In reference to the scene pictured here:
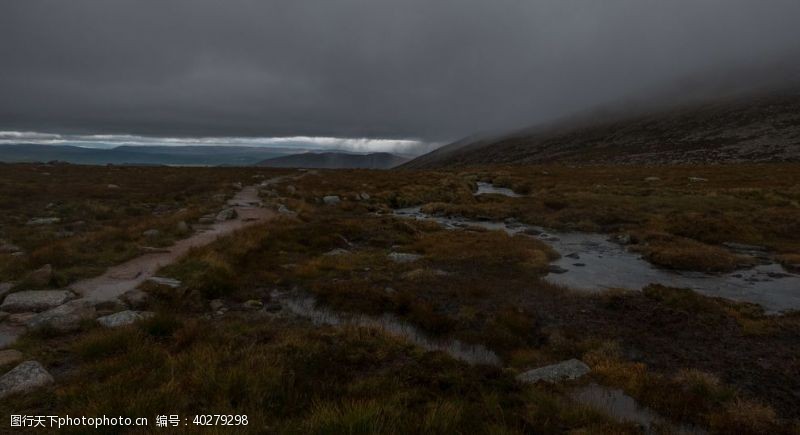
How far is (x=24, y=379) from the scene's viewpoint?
7363 mm

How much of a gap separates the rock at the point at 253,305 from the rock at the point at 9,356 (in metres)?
5.48

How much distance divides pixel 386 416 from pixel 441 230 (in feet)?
69.9

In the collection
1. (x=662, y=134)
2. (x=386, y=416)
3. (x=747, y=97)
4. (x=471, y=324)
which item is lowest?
(x=471, y=324)

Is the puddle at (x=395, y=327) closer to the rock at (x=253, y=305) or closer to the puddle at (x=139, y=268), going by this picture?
the rock at (x=253, y=305)

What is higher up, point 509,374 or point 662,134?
point 662,134

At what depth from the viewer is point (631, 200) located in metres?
36.3

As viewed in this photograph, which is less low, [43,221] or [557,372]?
[43,221]

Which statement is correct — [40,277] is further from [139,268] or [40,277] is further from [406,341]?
[406,341]

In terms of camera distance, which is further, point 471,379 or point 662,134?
point 662,134

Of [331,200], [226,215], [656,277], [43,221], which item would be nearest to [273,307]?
[656,277]

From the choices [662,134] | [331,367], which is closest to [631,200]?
[331,367]

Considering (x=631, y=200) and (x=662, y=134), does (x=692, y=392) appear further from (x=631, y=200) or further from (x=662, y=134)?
(x=662, y=134)

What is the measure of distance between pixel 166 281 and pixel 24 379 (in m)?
6.70

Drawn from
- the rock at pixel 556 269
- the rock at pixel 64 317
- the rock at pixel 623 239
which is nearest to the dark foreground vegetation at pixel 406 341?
the rock at pixel 623 239
